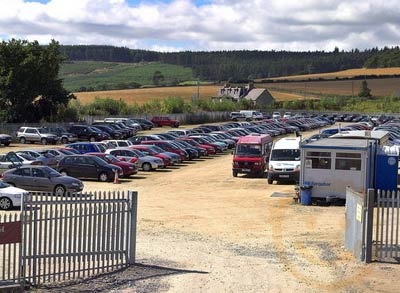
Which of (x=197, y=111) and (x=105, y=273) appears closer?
(x=105, y=273)

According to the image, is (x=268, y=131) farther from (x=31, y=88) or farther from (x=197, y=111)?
(x=197, y=111)

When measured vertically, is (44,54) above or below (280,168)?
above

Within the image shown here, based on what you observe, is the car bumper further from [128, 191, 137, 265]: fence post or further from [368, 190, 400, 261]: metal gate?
[128, 191, 137, 265]: fence post

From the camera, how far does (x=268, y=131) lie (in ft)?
232

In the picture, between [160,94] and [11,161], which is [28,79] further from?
[160,94]

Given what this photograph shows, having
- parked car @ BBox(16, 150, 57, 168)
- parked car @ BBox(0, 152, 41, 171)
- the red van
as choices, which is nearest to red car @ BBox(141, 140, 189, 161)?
the red van

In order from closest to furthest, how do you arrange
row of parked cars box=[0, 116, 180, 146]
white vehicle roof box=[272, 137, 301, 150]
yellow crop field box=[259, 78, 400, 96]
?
white vehicle roof box=[272, 137, 301, 150], row of parked cars box=[0, 116, 180, 146], yellow crop field box=[259, 78, 400, 96]

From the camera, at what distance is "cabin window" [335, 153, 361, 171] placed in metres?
25.6

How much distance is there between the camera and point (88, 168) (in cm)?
3359

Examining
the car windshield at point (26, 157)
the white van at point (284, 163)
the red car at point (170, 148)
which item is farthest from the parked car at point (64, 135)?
the white van at point (284, 163)

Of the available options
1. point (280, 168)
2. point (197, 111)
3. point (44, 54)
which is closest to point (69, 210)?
point (280, 168)

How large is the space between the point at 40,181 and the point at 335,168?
1180cm

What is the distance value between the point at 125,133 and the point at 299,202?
4116cm

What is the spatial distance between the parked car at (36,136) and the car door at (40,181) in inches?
1205
